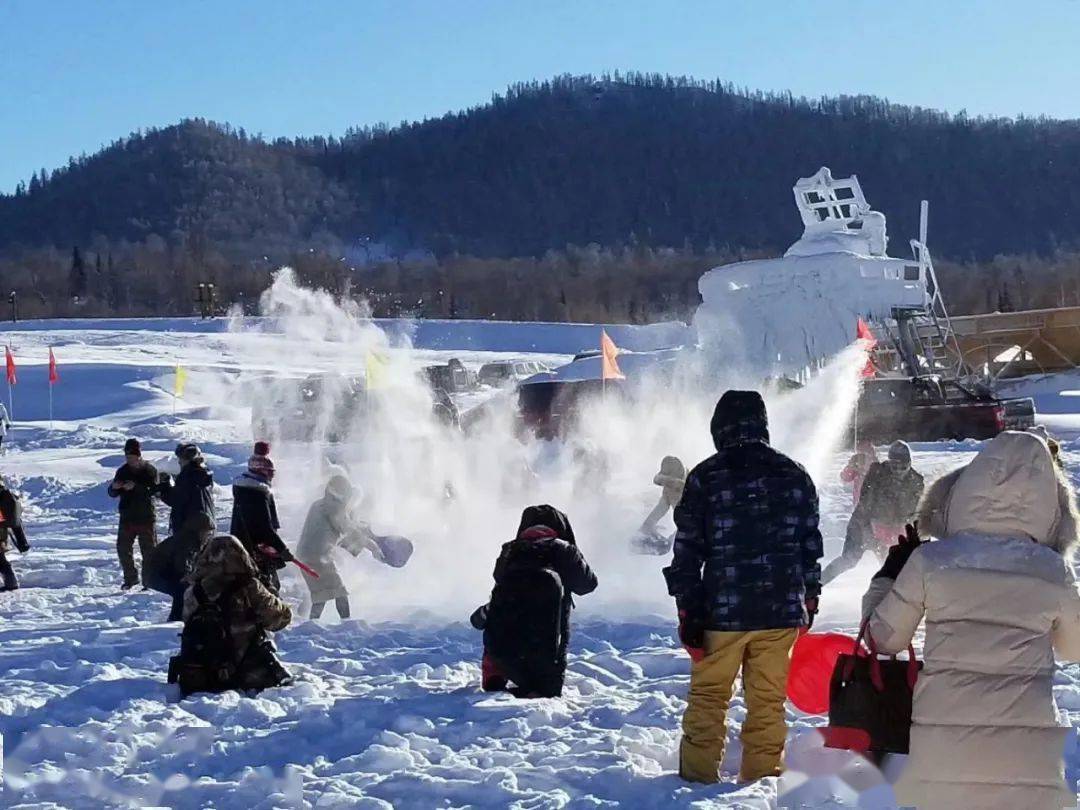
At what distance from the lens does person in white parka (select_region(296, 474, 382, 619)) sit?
10.1m

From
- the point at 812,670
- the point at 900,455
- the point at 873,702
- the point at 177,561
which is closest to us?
the point at 873,702

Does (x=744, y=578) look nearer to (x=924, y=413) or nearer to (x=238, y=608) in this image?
(x=238, y=608)

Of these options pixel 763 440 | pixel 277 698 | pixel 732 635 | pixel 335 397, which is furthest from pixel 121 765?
pixel 335 397

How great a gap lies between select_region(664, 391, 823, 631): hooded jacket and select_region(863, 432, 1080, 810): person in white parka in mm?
1247

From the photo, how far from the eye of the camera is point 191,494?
10.8 meters

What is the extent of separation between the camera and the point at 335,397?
2823 centimetres

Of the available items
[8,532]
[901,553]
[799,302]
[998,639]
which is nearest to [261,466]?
[8,532]

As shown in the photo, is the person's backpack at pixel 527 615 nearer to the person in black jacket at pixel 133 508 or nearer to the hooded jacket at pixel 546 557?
the hooded jacket at pixel 546 557

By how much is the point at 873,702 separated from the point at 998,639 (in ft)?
1.92

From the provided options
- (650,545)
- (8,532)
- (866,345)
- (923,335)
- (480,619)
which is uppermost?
(923,335)

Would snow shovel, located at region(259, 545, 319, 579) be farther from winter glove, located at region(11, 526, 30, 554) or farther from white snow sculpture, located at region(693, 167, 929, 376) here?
white snow sculpture, located at region(693, 167, 929, 376)

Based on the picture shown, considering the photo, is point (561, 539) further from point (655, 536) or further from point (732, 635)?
point (655, 536)

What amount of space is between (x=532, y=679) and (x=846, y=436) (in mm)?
15799

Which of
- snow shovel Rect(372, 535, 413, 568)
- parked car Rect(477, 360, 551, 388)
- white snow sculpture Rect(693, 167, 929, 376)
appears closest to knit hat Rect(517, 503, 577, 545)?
snow shovel Rect(372, 535, 413, 568)
